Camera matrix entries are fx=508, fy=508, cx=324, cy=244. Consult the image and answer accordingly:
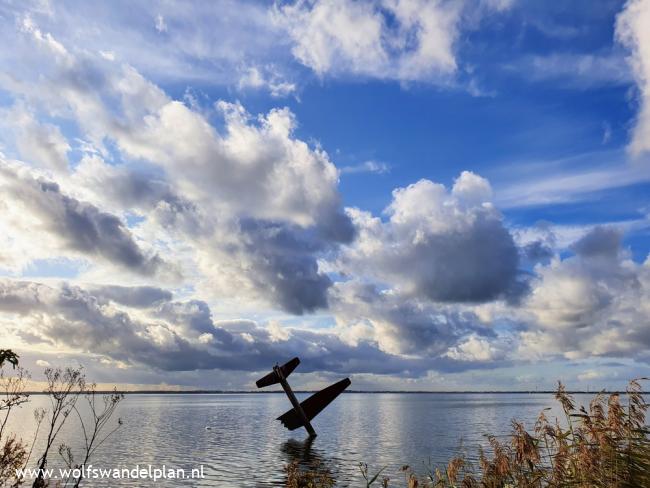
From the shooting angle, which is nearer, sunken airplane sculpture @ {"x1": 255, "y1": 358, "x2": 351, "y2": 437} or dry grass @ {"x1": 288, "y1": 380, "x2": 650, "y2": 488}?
dry grass @ {"x1": 288, "y1": 380, "x2": 650, "y2": 488}

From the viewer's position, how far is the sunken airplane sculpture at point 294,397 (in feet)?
136

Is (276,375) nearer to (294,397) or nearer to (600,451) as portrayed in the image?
(294,397)

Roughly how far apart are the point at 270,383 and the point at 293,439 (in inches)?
736

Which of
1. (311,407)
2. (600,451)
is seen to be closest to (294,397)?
(311,407)

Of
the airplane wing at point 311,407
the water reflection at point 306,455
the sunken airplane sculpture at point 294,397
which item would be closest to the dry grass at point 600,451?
the water reflection at point 306,455

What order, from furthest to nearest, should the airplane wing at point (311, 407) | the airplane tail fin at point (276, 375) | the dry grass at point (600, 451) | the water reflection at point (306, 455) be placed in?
the airplane wing at point (311, 407), the airplane tail fin at point (276, 375), the water reflection at point (306, 455), the dry grass at point (600, 451)

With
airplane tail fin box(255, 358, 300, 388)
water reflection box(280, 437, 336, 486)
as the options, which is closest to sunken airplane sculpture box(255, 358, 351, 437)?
airplane tail fin box(255, 358, 300, 388)

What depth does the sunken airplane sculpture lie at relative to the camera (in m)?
41.4

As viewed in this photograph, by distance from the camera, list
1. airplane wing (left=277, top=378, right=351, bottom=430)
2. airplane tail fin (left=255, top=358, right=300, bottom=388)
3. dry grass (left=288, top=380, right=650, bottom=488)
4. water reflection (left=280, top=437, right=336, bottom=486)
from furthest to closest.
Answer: airplane wing (left=277, top=378, right=351, bottom=430)
airplane tail fin (left=255, top=358, right=300, bottom=388)
water reflection (left=280, top=437, right=336, bottom=486)
dry grass (left=288, top=380, right=650, bottom=488)

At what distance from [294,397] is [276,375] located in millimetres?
3530

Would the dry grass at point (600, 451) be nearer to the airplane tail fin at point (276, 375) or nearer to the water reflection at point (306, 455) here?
the water reflection at point (306, 455)

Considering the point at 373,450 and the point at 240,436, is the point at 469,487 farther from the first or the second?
the point at 240,436

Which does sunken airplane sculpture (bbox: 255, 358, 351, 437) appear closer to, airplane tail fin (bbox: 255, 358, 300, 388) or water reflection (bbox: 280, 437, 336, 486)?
airplane tail fin (bbox: 255, 358, 300, 388)

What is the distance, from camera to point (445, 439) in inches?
2351
